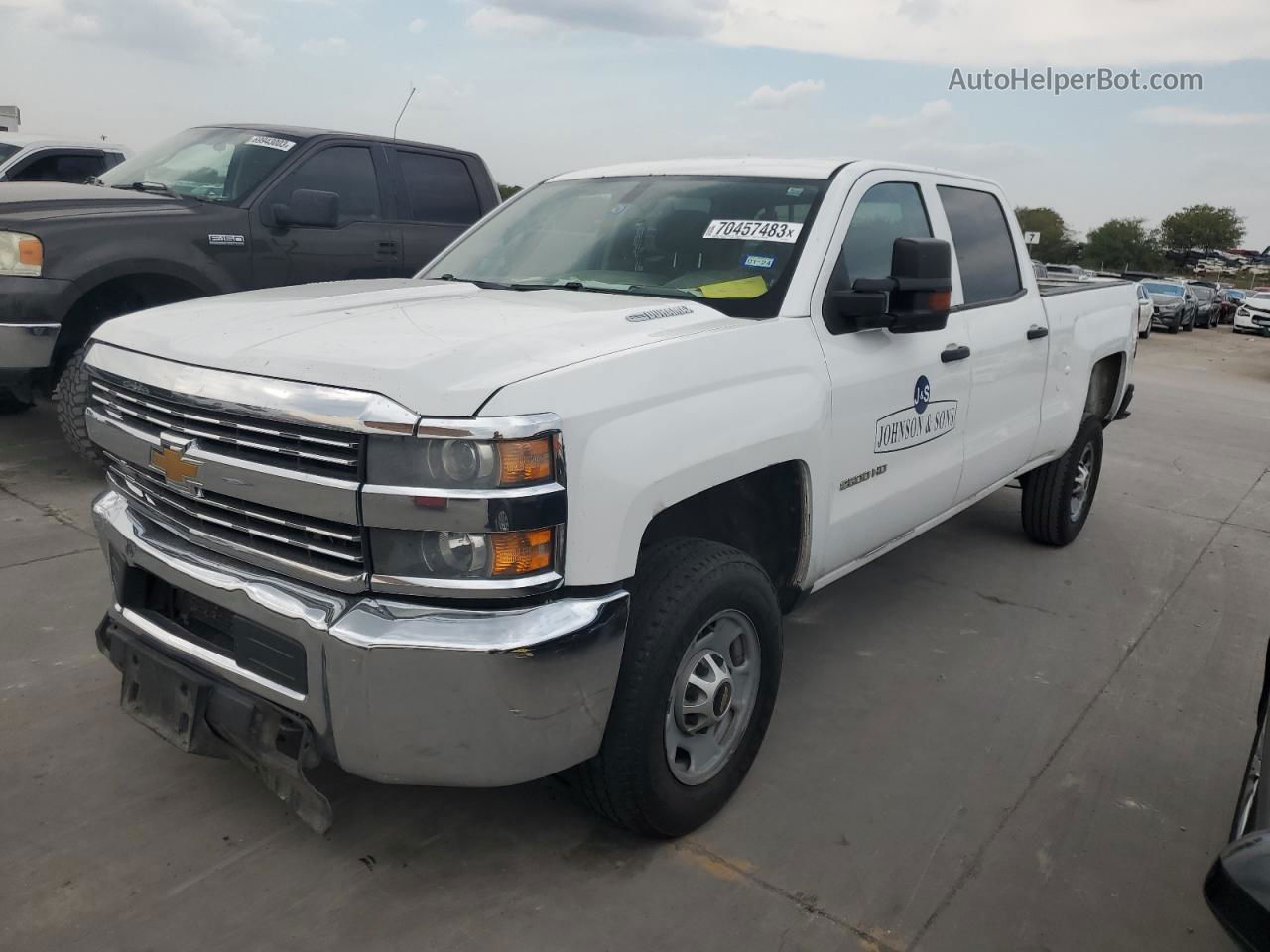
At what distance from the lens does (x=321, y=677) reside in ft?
7.31

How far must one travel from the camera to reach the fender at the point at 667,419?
2.26 m

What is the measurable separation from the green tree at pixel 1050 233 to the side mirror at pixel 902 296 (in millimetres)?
76768

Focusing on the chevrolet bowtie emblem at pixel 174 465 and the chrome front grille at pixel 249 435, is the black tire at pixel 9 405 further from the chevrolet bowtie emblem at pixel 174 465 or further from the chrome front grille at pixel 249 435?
the chevrolet bowtie emblem at pixel 174 465

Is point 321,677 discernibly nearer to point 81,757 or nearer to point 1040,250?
point 81,757

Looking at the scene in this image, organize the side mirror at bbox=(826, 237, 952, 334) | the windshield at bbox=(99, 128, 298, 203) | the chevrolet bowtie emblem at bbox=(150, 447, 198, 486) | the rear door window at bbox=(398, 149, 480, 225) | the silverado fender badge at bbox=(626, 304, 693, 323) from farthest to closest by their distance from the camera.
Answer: the rear door window at bbox=(398, 149, 480, 225)
the windshield at bbox=(99, 128, 298, 203)
the side mirror at bbox=(826, 237, 952, 334)
the silverado fender badge at bbox=(626, 304, 693, 323)
the chevrolet bowtie emblem at bbox=(150, 447, 198, 486)

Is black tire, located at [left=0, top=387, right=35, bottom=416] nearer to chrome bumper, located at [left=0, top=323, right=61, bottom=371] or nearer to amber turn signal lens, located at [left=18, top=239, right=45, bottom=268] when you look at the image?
chrome bumper, located at [left=0, top=323, right=61, bottom=371]

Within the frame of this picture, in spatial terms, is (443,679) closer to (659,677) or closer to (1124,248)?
(659,677)

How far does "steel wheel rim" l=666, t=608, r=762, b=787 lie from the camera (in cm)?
270

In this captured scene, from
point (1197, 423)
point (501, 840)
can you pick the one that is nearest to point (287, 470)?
point (501, 840)

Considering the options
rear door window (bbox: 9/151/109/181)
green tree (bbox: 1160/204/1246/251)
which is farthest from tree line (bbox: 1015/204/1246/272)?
rear door window (bbox: 9/151/109/181)

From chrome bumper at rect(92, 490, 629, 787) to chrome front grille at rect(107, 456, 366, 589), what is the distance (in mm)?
57

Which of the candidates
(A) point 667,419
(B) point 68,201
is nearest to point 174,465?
(A) point 667,419

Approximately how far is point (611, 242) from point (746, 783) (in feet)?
6.12

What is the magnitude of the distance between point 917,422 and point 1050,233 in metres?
87.4
